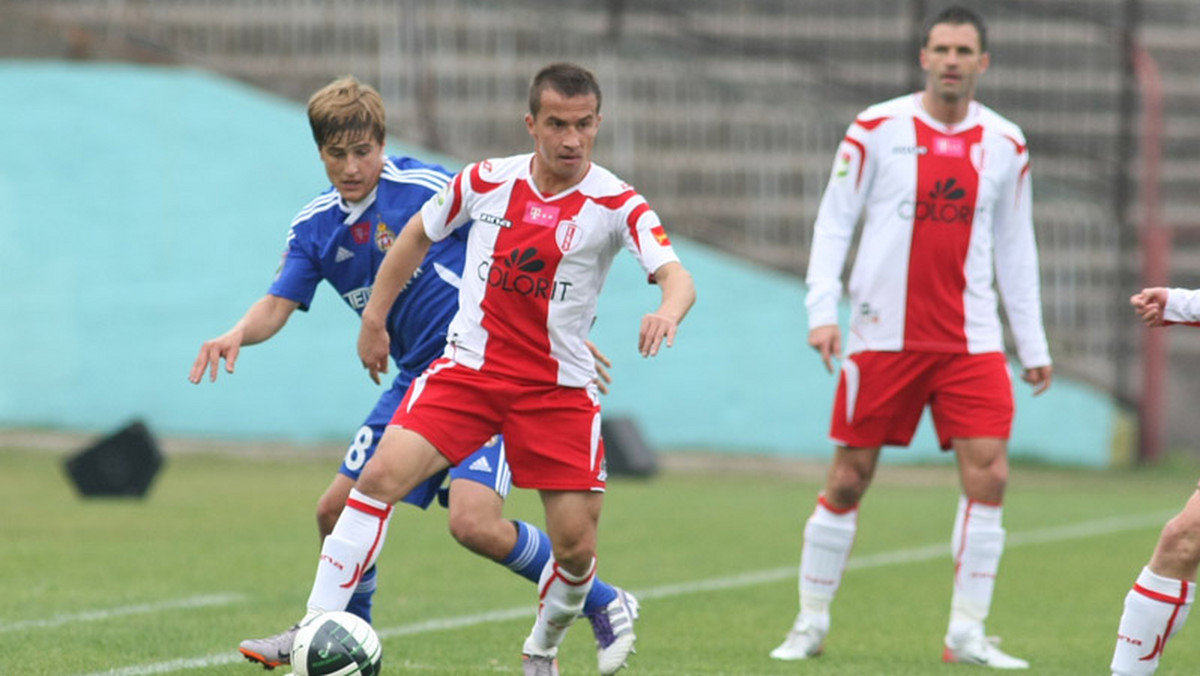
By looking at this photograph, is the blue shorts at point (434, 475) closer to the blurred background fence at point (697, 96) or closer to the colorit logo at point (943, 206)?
the colorit logo at point (943, 206)

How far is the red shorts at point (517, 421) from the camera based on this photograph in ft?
19.5

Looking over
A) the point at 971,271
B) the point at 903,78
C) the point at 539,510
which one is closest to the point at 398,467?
the point at 971,271

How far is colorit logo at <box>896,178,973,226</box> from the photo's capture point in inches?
293

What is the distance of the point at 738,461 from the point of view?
1769cm

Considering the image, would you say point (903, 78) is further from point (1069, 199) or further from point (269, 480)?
point (269, 480)

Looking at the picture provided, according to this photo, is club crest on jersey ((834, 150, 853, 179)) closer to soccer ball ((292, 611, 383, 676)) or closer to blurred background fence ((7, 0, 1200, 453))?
soccer ball ((292, 611, 383, 676))

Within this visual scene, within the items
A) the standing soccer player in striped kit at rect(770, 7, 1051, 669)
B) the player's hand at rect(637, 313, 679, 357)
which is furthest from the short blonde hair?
the standing soccer player in striped kit at rect(770, 7, 1051, 669)

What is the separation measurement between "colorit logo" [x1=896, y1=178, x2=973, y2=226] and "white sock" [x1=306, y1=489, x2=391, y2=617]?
2.65 m

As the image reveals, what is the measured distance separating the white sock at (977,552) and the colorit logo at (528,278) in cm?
212

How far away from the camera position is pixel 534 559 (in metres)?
6.57

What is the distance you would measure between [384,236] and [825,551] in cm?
212

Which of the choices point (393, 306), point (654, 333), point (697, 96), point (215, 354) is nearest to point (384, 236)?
point (393, 306)

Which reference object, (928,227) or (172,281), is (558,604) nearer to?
(928,227)

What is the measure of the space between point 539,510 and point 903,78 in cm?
853
